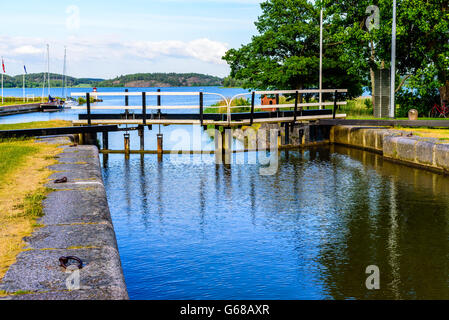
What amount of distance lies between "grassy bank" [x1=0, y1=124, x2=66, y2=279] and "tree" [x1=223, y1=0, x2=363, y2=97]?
2346cm

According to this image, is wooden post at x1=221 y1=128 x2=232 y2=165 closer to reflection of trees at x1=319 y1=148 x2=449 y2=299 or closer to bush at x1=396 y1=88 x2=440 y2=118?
reflection of trees at x1=319 y1=148 x2=449 y2=299

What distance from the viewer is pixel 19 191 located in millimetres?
10953

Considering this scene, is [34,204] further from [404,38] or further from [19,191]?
[404,38]

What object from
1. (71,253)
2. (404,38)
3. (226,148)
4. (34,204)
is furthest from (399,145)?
(71,253)

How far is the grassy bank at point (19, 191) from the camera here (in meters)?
7.59

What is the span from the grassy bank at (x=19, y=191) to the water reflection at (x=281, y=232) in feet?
6.41

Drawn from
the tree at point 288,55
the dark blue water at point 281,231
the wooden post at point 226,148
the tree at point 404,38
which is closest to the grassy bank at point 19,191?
the dark blue water at point 281,231

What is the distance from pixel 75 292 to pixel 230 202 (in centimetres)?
1021

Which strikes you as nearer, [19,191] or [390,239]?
[19,191]

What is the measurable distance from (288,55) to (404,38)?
10220 mm

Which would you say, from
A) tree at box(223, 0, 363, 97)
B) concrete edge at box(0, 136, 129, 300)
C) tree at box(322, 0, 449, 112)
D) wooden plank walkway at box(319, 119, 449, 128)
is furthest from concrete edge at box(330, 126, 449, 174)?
concrete edge at box(0, 136, 129, 300)

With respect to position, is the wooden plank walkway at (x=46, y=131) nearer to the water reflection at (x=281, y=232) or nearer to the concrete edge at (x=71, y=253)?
the water reflection at (x=281, y=232)
